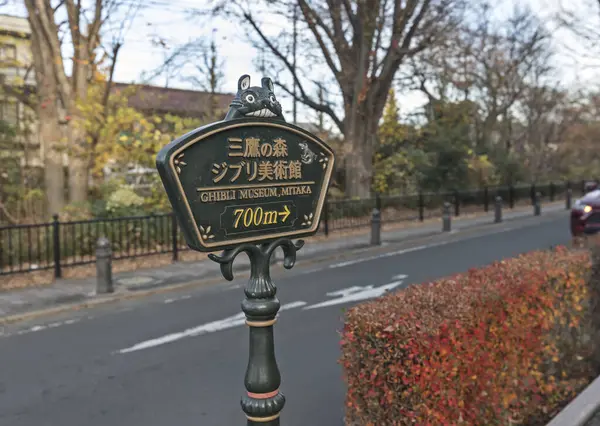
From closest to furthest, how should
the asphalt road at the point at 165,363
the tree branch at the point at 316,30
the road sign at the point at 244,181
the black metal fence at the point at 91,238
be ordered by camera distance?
1. the road sign at the point at 244,181
2. the asphalt road at the point at 165,363
3. the black metal fence at the point at 91,238
4. the tree branch at the point at 316,30

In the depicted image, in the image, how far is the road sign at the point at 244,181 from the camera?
94.3 inches

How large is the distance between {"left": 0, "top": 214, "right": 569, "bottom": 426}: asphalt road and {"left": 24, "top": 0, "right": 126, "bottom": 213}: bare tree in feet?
20.0

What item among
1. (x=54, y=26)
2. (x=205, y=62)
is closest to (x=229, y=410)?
(x=54, y=26)

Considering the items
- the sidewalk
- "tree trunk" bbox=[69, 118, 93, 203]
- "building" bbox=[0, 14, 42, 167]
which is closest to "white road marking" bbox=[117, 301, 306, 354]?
the sidewalk

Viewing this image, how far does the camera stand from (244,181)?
260 centimetres

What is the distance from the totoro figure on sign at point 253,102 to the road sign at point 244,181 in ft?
0.19

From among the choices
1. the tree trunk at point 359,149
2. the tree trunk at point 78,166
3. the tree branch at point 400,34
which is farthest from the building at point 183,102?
the tree branch at point 400,34

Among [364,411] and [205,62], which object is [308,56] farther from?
[364,411]

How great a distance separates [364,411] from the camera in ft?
10.7

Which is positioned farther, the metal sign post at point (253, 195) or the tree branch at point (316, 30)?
the tree branch at point (316, 30)

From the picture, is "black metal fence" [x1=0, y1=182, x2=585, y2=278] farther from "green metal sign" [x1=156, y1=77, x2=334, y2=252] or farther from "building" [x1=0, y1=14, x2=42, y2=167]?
"green metal sign" [x1=156, y1=77, x2=334, y2=252]

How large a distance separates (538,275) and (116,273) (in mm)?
8922

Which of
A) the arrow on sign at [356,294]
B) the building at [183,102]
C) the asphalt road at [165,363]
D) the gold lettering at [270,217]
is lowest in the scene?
the asphalt road at [165,363]

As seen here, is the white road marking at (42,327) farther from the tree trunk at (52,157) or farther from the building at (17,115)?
the building at (17,115)
